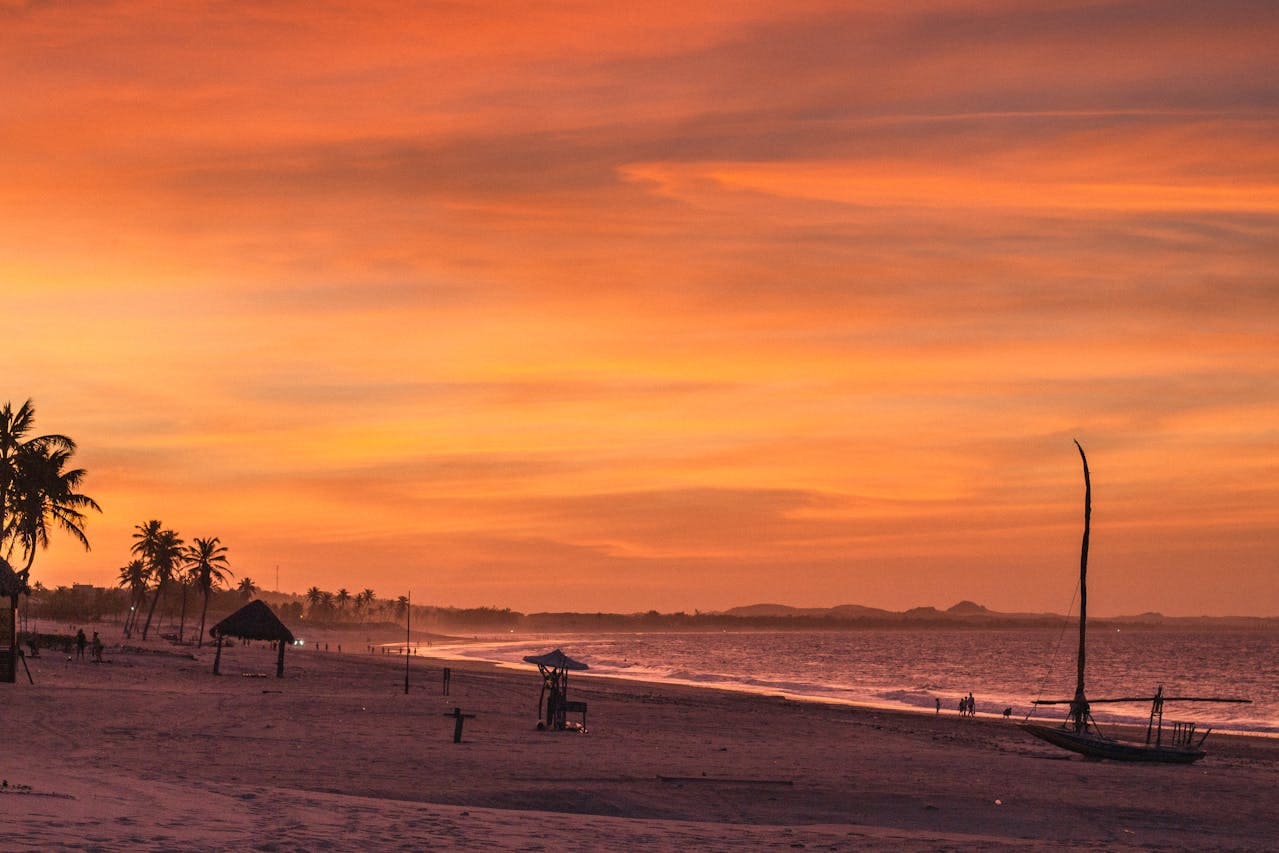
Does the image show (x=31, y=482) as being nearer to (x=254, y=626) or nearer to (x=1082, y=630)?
(x=254, y=626)

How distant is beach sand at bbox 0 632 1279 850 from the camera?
15555 mm

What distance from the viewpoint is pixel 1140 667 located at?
154 m

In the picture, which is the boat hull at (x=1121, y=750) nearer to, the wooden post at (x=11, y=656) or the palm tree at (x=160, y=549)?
the wooden post at (x=11, y=656)

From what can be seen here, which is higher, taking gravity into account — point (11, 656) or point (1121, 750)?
point (11, 656)

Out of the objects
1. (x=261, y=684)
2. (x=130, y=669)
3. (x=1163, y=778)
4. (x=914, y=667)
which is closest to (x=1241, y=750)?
(x=1163, y=778)

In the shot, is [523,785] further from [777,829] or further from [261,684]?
[261,684]

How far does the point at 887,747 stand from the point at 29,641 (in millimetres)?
43645

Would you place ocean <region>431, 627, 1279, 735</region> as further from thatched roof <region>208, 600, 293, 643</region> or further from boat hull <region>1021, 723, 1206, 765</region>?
thatched roof <region>208, 600, 293, 643</region>

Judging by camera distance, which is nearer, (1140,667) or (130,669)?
(130,669)

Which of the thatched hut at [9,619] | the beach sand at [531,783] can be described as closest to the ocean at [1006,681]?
the beach sand at [531,783]

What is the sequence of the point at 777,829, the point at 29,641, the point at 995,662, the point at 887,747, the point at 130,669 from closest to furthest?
the point at 777,829
the point at 887,747
the point at 130,669
the point at 29,641
the point at 995,662

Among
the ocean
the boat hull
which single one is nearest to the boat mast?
the boat hull

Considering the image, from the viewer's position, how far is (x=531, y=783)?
22.9 m

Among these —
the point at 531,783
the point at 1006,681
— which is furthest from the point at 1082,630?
the point at 1006,681
